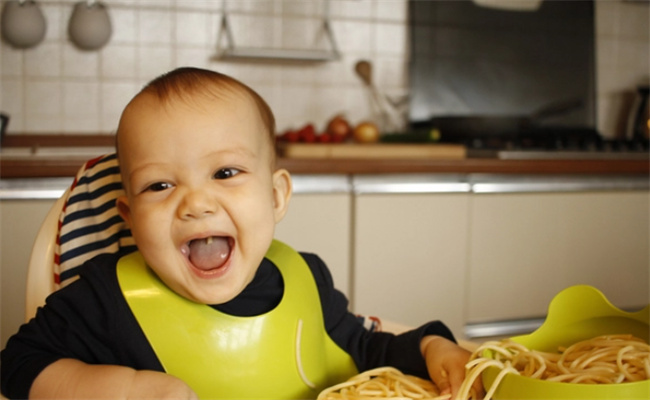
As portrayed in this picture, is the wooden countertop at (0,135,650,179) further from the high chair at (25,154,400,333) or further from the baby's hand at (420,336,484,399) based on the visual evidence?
the baby's hand at (420,336,484,399)

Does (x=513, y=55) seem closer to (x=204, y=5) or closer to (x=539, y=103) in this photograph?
(x=539, y=103)

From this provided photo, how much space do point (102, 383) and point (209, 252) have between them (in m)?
0.18

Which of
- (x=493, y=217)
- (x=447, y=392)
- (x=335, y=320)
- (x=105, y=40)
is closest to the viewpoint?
(x=447, y=392)

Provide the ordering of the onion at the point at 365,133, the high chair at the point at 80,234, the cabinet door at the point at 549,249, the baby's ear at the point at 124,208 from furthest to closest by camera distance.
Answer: the onion at the point at 365,133
the cabinet door at the point at 549,249
the high chair at the point at 80,234
the baby's ear at the point at 124,208

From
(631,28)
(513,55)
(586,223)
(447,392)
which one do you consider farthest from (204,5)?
(447,392)

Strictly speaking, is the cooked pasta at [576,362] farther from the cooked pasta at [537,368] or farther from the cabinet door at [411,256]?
the cabinet door at [411,256]

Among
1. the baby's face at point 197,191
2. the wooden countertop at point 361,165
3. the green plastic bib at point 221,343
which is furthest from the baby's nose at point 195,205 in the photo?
the wooden countertop at point 361,165

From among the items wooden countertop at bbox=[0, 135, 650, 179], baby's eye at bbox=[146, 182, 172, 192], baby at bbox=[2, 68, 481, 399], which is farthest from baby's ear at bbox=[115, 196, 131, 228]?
wooden countertop at bbox=[0, 135, 650, 179]

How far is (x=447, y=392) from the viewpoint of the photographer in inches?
29.4

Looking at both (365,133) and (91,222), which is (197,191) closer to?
(91,222)

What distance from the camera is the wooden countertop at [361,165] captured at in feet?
5.90

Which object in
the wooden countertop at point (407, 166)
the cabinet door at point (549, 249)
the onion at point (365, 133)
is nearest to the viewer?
the wooden countertop at point (407, 166)

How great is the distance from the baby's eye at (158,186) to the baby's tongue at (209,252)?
0.07m

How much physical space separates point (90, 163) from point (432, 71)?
1.86 meters
